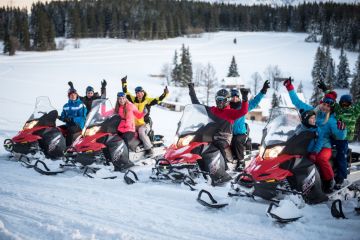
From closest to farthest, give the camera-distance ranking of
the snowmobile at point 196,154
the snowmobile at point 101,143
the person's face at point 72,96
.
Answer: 1. the snowmobile at point 196,154
2. the snowmobile at point 101,143
3. the person's face at point 72,96

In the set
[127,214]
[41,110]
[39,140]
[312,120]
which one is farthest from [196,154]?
[41,110]

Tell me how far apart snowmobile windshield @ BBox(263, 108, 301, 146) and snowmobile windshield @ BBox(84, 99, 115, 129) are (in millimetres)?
3328

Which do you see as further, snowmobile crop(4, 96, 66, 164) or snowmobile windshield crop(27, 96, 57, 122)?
snowmobile windshield crop(27, 96, 57, 122)

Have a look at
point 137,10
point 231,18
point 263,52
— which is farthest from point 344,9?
point 137,10

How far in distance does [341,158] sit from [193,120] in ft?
7.75

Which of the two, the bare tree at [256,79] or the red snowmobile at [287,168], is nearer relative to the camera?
the red snowmobile at [287,168]

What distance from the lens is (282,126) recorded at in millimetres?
4828

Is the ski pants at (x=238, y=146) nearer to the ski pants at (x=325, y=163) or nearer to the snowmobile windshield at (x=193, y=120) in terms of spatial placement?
the snowmobile windshield at (x=193, y=120)

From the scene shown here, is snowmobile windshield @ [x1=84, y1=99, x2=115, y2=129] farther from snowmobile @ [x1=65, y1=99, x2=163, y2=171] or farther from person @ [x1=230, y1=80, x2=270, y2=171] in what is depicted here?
person @ [x1=230, y1=80, x2=270, y2=171]

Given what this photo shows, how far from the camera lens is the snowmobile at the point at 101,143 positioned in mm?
6465

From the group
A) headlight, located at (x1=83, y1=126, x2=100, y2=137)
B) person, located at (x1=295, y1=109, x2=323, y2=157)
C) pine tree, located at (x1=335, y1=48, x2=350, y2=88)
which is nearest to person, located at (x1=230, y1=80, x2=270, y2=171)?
person, located at (x1=295, y1=109, x2=323, y2=157)

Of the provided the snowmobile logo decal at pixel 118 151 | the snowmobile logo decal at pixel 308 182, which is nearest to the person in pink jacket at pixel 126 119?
the snowmobile logo decal at pixel 118 151

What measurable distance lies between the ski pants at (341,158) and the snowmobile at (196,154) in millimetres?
1738

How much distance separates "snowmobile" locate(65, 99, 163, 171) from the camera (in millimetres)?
6465
